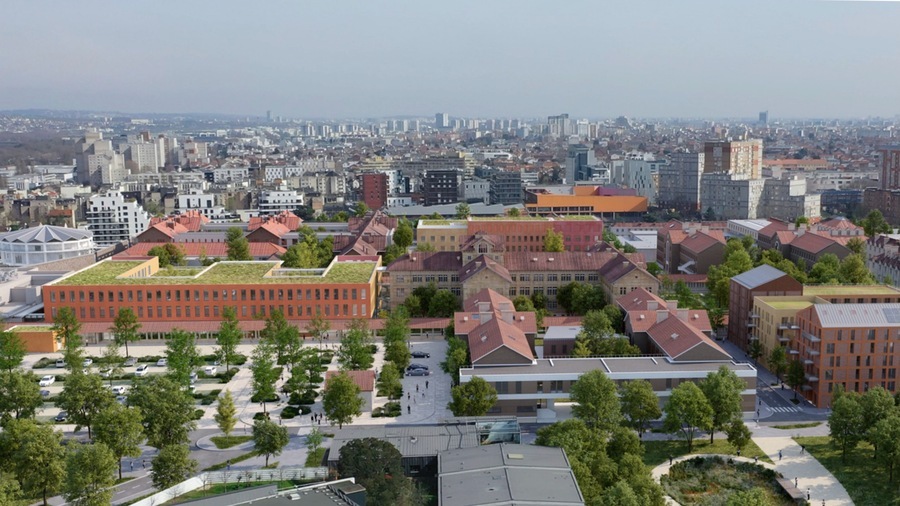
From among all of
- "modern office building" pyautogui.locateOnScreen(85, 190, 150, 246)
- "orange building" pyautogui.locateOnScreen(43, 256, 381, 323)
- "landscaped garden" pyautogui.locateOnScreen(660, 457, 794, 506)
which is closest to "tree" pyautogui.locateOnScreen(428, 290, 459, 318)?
"orange building" pyautogui.locateOnScreen(43, 256, 381, 323)

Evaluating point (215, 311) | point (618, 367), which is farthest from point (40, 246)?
point (618, 367)

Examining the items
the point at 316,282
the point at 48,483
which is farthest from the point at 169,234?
the point at 48,483

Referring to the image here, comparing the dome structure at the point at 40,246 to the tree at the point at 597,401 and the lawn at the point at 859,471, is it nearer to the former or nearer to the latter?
the tree at the point at 597,401

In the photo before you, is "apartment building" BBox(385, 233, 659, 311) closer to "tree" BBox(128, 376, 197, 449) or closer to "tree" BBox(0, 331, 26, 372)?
"tree" BBox(0, 331, 26, 372)

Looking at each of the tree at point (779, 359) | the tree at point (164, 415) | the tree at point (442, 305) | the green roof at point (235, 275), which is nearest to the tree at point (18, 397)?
the tree at point (164, 415)

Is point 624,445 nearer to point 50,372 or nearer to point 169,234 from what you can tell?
point 50,372
